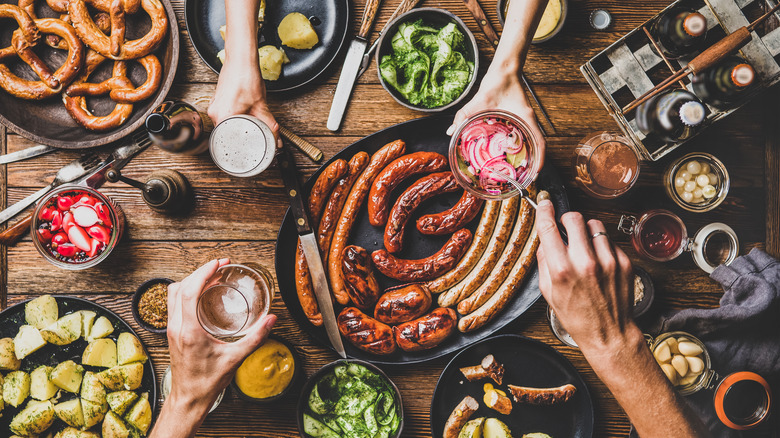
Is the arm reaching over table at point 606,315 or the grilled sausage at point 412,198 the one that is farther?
the grilled sausage at point 412,198

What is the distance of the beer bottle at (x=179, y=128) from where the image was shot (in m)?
2.39

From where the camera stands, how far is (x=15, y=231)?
2.98 metres

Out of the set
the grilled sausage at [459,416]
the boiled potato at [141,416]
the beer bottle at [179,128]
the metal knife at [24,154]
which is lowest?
the grilled sausage at [459,416]

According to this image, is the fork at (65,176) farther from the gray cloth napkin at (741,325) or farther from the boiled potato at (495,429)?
the gray cloth napkin at (741,325)

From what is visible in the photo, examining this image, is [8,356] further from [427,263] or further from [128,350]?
[427,263]

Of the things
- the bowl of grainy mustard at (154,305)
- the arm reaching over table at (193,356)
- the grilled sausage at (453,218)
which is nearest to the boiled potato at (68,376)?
the bowl of grainy mustard at (154,305)

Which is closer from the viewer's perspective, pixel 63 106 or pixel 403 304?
pixel 403 304

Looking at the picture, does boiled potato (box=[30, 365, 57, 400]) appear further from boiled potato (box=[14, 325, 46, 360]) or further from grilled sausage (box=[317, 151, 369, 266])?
grilled sausage (box=[317, 151, 369, 266])

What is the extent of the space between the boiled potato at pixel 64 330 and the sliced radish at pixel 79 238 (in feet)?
1.39

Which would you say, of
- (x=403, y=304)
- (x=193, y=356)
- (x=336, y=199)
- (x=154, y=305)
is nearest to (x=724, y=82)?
(x=403, y=304)

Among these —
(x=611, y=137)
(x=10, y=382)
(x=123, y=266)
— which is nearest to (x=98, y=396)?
(x=10, y=382)

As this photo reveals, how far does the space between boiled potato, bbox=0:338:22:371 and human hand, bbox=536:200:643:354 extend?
319 cm

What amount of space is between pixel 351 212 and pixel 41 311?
2.01m

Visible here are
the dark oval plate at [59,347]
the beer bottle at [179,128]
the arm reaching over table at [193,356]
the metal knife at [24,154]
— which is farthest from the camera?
the metal knife at [24,154]
